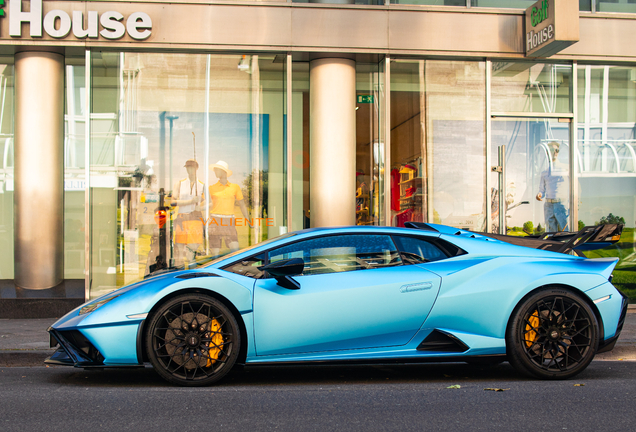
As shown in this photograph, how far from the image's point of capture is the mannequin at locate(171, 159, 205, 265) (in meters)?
9.92

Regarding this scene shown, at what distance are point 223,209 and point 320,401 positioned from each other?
6101 millimetres

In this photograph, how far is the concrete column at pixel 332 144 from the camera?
9.85 m

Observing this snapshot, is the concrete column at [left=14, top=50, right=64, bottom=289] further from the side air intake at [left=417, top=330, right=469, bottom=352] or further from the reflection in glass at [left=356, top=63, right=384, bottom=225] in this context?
the side air intake at [left=417, top=330, right=469, bottom=352]

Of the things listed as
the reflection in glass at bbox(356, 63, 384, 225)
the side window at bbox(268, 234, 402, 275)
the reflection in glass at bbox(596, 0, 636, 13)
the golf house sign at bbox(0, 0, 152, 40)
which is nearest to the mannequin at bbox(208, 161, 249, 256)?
the reflection in glass at bbox(356, 63, 384, 225)

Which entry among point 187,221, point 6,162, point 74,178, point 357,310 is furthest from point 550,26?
point 6,162

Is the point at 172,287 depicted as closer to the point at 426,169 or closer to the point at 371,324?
the point at 371,324

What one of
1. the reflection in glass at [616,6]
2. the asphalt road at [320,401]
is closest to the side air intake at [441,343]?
the asphalt road at [320,401]

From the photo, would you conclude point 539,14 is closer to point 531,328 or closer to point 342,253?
point 531,328

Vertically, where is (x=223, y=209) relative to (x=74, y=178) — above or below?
below

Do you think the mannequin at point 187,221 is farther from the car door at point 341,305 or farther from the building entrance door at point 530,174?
the car door at point 341,305

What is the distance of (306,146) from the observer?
10.1 meters

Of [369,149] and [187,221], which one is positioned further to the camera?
[369,149]

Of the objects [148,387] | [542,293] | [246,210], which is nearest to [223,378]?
[148,387]

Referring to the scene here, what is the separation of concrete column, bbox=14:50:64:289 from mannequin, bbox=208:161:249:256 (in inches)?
91.2
